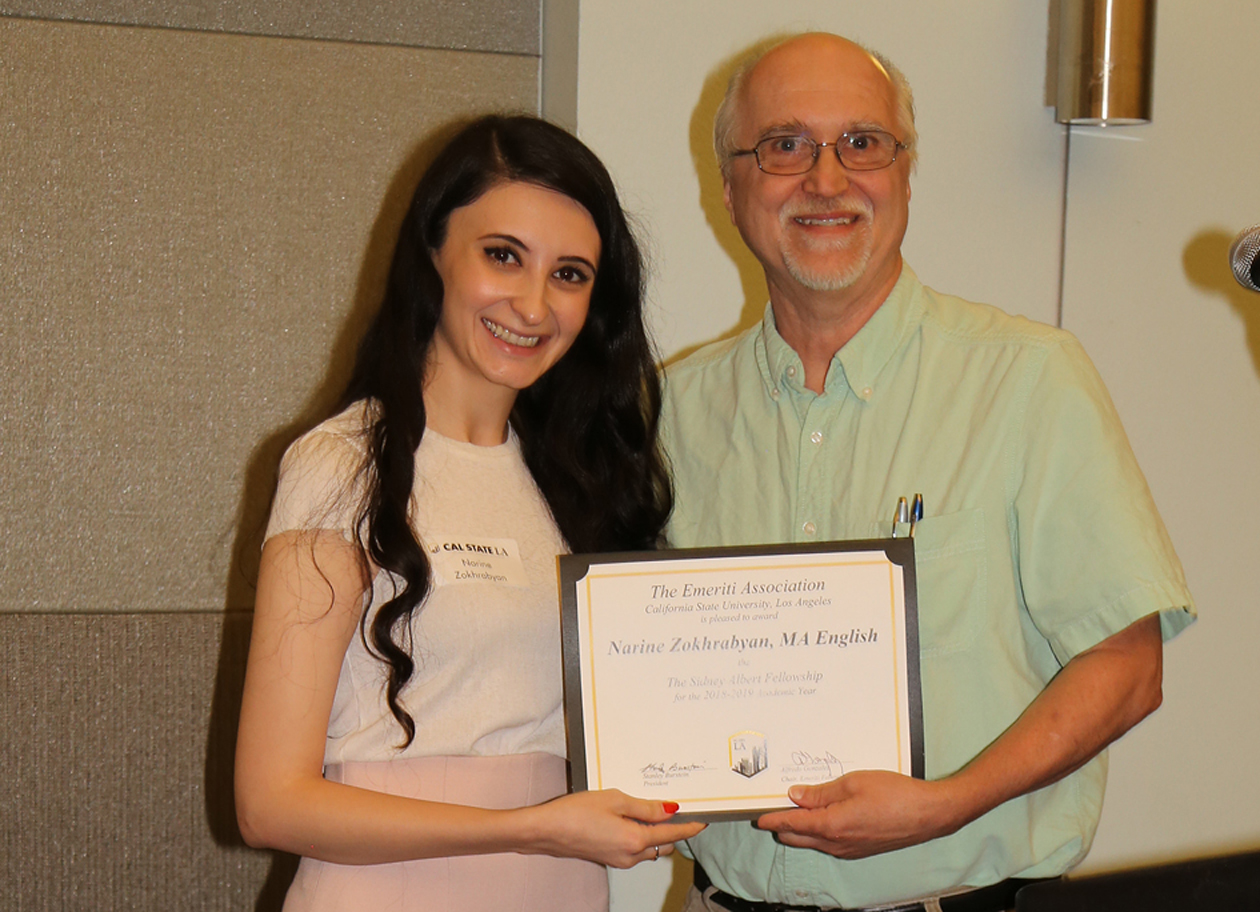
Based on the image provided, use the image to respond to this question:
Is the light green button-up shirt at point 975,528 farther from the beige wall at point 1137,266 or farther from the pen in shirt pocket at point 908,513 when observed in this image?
the beige wall at point 1137,266

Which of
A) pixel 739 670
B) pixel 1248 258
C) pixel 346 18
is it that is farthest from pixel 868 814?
A: pixel 346 18

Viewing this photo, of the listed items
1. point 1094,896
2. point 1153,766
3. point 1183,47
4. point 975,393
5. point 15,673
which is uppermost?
point 1183,47

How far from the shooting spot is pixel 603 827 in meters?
1.46

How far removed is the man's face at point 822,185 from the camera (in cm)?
176

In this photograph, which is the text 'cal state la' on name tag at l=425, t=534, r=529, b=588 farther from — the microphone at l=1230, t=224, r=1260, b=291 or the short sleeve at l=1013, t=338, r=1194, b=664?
the microphone at l=1230, t=224, r=1260, b=291

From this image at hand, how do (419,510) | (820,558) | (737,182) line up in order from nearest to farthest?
(820,558), (419,510), (737,182)

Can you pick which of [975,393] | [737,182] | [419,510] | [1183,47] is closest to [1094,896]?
[975,393]

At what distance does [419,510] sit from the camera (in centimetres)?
166

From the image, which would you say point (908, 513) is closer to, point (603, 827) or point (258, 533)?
point (603, 827)

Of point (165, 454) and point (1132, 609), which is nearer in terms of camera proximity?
point (1132, 609)

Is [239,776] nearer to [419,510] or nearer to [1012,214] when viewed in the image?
[419,510]

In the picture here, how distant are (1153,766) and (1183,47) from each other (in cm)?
155

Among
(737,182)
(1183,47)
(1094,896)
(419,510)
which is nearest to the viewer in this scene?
(1094,896)

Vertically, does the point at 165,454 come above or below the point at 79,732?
above
